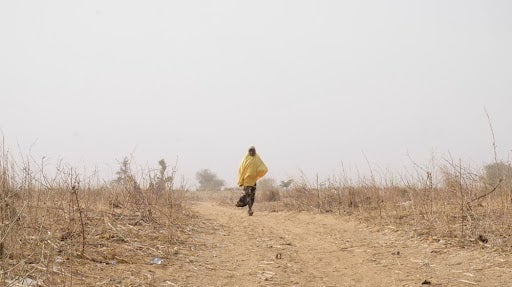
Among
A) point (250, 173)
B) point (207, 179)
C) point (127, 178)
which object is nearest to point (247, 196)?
point (250, 173)

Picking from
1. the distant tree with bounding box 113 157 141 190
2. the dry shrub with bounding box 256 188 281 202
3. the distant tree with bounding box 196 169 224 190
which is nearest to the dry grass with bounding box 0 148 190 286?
the distant tree with bounding box 113 157 141 190

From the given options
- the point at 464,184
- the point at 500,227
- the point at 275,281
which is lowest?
the point at 275,281

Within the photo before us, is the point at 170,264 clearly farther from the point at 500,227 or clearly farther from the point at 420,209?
the point at 420,209

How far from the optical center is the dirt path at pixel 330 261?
4.11m

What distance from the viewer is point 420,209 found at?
7320 mm

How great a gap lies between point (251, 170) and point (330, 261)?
243 inches

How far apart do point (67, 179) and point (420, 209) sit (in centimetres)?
563

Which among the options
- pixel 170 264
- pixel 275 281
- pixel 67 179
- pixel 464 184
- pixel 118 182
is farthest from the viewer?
pixel 118 182

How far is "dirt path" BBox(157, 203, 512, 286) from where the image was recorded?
4.11m

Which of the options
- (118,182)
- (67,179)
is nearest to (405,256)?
(67,179)

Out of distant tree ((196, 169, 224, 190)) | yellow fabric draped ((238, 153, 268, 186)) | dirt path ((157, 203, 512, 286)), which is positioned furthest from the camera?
distant tree ((196, 169, 224, 190))

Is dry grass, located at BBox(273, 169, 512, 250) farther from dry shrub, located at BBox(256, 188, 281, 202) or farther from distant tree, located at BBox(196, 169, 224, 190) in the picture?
distant tree, located at BBox(196, 169, 224, 190)

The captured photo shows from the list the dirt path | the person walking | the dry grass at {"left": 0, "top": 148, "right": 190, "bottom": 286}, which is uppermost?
the person walking

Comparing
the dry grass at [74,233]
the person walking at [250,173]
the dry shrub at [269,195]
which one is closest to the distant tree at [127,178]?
the dry grass at [74,233]
